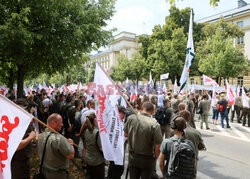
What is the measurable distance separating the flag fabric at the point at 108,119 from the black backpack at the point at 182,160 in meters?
1.02

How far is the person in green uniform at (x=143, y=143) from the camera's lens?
130 inches

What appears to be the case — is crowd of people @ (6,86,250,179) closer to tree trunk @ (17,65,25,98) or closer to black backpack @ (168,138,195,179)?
black backpack @ (168,138,195,179)

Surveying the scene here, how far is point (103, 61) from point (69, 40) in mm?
95924

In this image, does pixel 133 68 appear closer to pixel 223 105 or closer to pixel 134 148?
pixel 223 105

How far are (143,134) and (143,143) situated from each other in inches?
6.2

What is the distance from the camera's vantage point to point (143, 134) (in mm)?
3334

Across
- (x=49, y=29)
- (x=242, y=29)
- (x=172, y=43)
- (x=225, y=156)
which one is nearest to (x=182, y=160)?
(x=225, y=156)

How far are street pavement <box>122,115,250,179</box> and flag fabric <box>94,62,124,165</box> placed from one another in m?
1.82

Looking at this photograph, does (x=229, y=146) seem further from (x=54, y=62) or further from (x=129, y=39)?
(x=129, y=39)

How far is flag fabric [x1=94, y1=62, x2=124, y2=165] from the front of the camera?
133 inches

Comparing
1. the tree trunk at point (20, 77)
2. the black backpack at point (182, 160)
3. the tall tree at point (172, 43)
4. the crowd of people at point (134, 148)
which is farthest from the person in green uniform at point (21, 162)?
the tall tree at point (172, 43)

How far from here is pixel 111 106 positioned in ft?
11.6

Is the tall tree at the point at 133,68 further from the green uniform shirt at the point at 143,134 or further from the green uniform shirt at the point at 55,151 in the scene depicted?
the green uniform shirt at the point at 55,151

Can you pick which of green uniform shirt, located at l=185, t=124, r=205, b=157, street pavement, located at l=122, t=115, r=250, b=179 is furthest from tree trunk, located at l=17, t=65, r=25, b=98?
green uniform shirt, located at l=185, t=124, r=205, b=157
